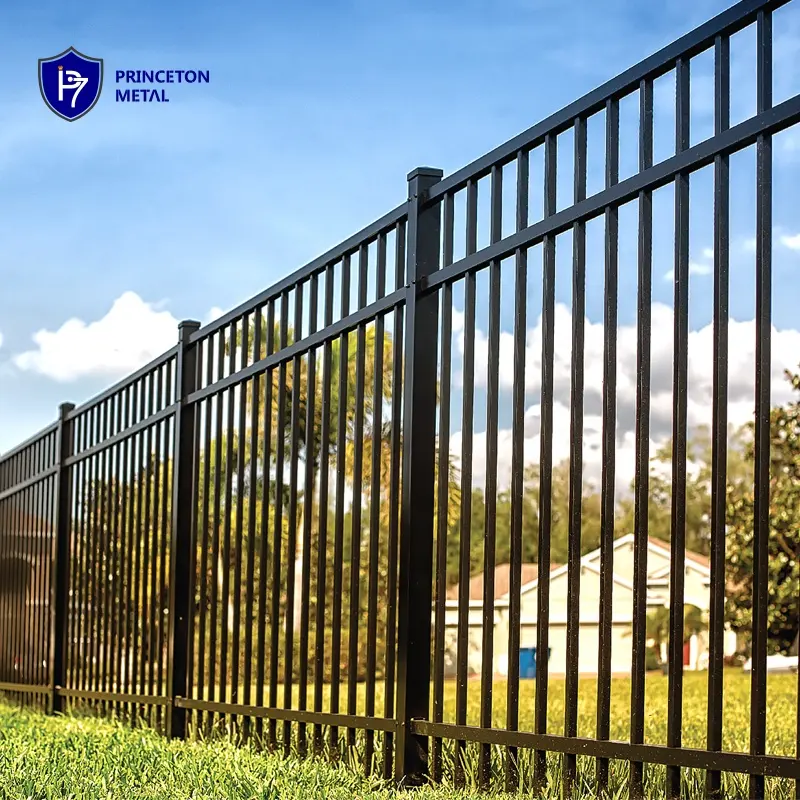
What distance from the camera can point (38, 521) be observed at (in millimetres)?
9391

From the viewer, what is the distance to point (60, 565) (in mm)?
8562

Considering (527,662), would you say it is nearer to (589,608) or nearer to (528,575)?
(528,575)

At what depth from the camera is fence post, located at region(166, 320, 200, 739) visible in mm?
6230

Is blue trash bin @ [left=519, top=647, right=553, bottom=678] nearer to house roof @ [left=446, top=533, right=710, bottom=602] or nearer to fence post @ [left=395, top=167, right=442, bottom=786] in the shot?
house roof @ [left=446, top=533, right=710, bottom=602]

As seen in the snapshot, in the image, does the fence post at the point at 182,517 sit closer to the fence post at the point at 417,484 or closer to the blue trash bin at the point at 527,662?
the fence post at the point at 417,484

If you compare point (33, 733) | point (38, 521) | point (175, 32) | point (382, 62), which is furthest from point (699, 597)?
point (33, 733)

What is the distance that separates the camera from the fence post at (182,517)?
6.23m

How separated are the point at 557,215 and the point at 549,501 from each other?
846 millimetres

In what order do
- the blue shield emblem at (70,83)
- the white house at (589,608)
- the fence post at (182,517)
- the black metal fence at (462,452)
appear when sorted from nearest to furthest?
the black metal fence at (462,452) < the fence post at (182,517) < the blue shield emblem at (70,83) < the white house at (589,608)

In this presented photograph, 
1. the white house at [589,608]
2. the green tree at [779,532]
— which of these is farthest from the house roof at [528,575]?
the green tree at [779,532]

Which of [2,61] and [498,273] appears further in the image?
[2,61]

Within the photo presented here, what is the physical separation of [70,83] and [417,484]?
30.1 feet

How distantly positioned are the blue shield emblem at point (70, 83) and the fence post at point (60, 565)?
285 cm

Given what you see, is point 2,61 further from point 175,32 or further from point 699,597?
point 699,597
